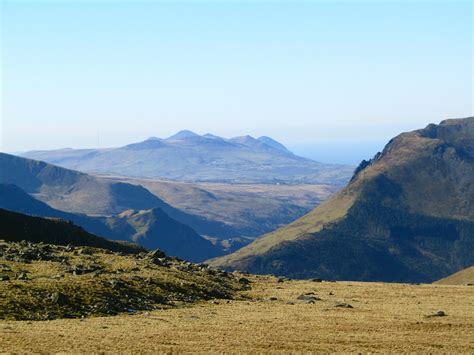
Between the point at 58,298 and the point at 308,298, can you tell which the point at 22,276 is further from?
the point at 308,298

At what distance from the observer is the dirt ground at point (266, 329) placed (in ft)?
150

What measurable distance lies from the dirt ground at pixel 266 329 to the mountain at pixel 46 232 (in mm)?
48454

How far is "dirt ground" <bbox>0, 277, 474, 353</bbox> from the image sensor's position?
45.8 metres

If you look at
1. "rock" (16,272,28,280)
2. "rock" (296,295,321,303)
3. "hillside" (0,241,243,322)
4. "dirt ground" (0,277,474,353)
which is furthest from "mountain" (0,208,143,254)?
"rock" (296,295,321,303)

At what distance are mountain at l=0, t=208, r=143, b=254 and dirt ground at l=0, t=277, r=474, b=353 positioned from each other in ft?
159

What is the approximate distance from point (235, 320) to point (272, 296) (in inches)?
831

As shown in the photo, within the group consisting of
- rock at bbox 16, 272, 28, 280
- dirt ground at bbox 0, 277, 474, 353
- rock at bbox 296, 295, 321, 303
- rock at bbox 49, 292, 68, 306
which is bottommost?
rock at bbox 296, 295, 321, 303

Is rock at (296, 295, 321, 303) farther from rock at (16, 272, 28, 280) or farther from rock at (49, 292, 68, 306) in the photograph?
rock at (16, 272, 28, 280)

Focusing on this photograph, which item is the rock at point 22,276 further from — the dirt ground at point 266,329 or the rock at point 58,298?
the dirt ground at point 266,329

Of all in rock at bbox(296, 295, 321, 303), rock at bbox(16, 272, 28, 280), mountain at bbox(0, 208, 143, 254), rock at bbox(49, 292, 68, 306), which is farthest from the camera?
mountain at bbox(0, 208, 143, 254)

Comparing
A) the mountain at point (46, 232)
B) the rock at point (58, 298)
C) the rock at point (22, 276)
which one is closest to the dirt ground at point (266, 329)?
the rock at point (58, 298)

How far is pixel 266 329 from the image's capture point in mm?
53375

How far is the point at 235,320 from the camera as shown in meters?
57.6

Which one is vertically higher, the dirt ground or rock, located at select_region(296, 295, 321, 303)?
the dirt ground
